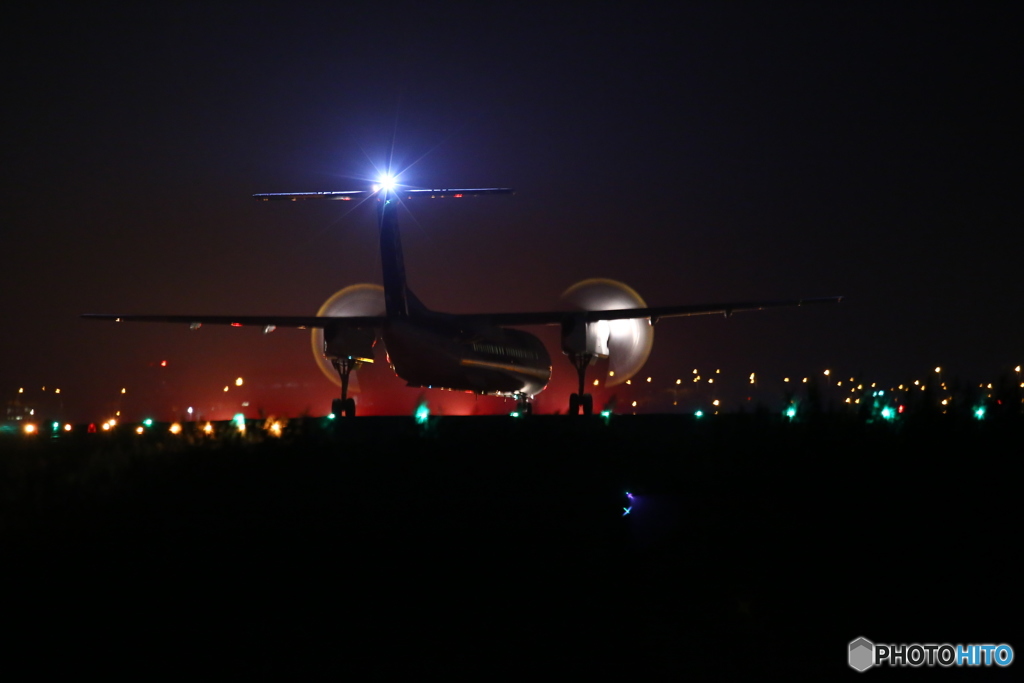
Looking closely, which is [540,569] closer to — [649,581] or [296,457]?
[649,581]

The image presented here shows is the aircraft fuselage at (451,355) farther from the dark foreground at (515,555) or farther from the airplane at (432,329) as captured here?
the dark foreground at (515,555)

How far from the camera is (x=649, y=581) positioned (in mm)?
11539

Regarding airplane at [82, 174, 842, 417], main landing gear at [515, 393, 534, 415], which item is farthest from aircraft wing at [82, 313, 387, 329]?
main landing gear at [515, 393, 534, 415]

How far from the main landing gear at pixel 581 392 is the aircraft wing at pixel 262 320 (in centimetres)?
774

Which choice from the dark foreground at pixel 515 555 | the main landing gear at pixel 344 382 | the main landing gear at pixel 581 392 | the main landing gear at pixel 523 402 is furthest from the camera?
the main landing gear at pixel 523 402

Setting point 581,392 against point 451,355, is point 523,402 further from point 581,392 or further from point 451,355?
point 451,355

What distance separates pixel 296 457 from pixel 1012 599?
11.2 m

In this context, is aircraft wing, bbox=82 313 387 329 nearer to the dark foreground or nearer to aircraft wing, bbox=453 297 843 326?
aircraft wing, bbox=453 297 843 326

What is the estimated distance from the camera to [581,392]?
118ft

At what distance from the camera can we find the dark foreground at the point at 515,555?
31.9ft

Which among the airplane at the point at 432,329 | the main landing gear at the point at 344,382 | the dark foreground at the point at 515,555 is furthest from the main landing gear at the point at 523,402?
the dark foreground at the point at 515,555

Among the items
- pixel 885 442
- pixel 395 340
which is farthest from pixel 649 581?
pixel 395 340

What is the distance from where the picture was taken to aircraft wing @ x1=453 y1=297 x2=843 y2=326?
34.9 meters

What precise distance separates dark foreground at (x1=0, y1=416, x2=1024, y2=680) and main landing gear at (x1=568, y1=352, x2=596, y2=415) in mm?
18524
